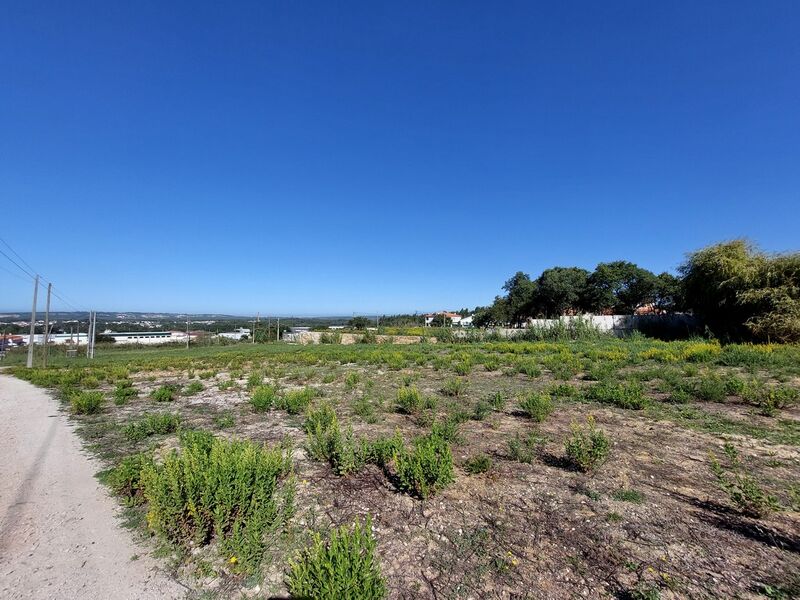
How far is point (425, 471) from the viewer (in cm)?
390

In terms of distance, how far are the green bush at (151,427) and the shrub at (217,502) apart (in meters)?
3.62

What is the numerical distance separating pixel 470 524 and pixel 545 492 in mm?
1080

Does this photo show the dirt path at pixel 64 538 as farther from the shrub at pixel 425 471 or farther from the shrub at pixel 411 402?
the shrub at pixel 411 402

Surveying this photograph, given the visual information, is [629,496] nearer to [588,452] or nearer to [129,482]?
[588,452]

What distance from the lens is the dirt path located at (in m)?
2.73

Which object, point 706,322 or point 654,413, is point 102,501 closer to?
point 654,413

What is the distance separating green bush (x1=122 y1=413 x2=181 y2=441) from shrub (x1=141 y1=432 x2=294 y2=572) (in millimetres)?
3622

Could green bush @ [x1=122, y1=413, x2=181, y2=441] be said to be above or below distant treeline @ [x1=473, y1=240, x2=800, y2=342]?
below

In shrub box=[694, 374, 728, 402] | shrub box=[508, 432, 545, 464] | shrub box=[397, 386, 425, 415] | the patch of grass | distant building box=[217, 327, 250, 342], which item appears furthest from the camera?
distant building box=[217, 327, 250, 342]

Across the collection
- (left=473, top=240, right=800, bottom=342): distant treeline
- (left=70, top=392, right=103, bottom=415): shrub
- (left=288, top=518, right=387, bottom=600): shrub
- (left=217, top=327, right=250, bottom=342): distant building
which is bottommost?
(left=217, top=327, right=250, bottom=342): distant building

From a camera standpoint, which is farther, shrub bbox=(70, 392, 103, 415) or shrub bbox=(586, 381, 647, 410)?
shrub bbox=(70, 392, 103, 415)

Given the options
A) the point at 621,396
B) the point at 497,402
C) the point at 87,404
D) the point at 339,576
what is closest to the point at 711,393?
the point at 621,396

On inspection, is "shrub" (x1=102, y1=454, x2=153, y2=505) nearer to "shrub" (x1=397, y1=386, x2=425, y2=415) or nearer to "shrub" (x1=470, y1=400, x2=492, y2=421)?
"shrub" (x1=397, y1=386, x2=425, y2=415)

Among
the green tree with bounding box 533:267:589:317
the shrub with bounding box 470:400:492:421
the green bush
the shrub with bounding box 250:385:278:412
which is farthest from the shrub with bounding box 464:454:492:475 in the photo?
the green tree with bounding box 533:267:589:317
